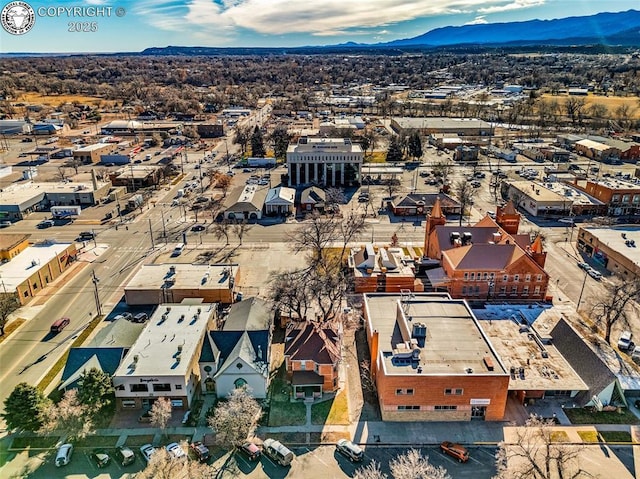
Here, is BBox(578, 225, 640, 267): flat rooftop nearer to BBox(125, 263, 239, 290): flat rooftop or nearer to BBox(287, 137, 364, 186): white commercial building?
BBox(287, 137, 364, 186): white commercial building

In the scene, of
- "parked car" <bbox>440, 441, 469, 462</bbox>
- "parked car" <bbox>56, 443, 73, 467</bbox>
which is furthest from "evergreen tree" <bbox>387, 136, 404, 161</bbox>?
"parked car" <bbox>56, 443, 73, 467</bbox>

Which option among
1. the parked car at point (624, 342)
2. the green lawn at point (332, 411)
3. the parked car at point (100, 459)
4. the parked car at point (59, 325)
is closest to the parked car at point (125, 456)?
the parked car at point (100, 459)

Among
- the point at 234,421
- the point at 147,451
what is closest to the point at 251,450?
the point at 234,421

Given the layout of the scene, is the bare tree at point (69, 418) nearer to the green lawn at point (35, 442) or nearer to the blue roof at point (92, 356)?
the green lawn at point (35, 442)

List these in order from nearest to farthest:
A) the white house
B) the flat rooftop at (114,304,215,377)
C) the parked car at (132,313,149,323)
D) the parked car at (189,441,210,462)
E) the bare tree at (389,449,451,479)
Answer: the bare tree at (389,449,451,479) → the parked car at (189,441,210,462) → the flat rooftop at (114,304,215,377) → the parked car at (132,313,149,323) → the white house

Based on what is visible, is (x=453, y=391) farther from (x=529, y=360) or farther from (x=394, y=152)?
(x=394, y=152)
